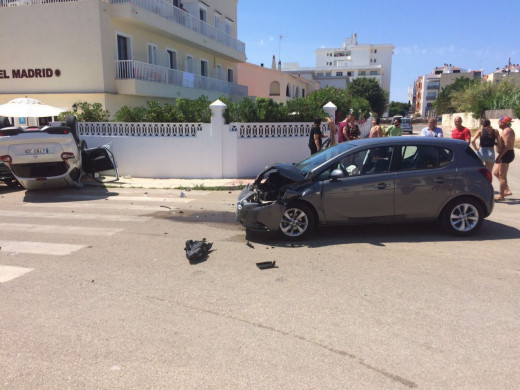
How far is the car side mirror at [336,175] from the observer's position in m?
6.02

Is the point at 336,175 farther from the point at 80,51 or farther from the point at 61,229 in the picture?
the point at 80,51

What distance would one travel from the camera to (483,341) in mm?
3357

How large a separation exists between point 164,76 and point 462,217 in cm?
1721

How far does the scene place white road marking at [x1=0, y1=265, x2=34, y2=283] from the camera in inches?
189

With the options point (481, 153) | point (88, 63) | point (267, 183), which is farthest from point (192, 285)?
point (88, 63)

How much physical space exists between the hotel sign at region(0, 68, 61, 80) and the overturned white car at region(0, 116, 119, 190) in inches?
319

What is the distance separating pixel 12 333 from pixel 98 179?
378 inches

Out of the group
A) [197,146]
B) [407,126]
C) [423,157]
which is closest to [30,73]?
[197,146]

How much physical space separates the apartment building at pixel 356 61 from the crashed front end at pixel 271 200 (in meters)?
93.9

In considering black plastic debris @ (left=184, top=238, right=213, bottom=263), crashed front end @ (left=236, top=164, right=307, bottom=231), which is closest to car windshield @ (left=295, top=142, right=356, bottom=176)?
crashed front end @ (left=236, top=164, right=307, bottom=231)

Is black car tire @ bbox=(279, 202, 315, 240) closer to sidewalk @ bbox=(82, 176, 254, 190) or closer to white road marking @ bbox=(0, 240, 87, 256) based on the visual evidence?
white road marking @ bbox=(0, 240, 87, 256)

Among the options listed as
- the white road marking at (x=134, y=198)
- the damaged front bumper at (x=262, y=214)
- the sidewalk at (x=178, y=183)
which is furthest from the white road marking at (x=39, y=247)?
the sidewalk at (x=178, y=183)

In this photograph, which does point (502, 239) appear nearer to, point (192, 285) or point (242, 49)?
point (192, 285)

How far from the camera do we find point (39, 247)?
6.01 metres
